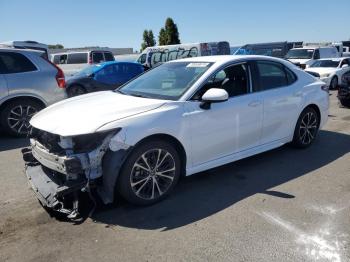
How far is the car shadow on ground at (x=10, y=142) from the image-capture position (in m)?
7.01

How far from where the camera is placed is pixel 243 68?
515cm

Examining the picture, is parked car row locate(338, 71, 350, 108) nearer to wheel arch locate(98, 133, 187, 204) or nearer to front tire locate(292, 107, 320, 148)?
front tire locate(292, 107, 320, 148)

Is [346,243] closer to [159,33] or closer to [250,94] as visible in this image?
[250,94]

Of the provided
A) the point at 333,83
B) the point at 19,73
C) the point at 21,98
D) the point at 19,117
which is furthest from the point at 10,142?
the point at 333,83

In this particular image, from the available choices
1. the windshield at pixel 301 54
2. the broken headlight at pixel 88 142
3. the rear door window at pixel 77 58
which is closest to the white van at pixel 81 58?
the rear door window at pixel 77 58

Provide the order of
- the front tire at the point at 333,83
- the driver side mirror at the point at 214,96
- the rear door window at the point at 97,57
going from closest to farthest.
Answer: the driver side mirror at the point at 214,96, the front tire at the point at 333,83, the rear door window at the point at 97,57

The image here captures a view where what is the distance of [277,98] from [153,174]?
7.56 ft

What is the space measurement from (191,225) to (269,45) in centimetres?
2193

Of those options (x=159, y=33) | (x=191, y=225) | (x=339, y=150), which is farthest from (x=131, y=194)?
(x=159, y=33)

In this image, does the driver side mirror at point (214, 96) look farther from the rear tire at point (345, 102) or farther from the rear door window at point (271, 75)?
the rear tire at point (345, 102)

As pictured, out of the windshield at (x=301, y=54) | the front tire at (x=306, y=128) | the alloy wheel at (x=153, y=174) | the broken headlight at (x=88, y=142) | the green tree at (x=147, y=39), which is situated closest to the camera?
the broken headlight at (x=88, y=142)

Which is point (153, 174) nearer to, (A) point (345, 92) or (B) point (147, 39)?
(A) point (345, 92)

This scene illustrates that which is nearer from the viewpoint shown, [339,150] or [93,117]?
[93,117]

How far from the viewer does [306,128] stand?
609 cm
